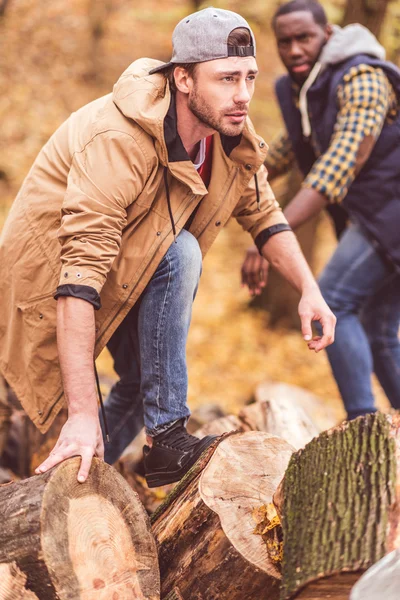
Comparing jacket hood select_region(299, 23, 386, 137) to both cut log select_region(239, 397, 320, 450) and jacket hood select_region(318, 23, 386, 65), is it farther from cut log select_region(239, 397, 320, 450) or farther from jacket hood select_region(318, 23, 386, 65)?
cut log select_region(239, 397, 320, 450)

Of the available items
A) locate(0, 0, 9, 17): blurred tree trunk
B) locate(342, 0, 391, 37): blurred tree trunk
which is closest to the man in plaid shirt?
locate(342, 0, 391, 37): blurred tree trunk

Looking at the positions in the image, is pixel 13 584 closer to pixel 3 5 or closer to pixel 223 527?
pixel 223 527

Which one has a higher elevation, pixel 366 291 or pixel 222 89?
pixel 222 89

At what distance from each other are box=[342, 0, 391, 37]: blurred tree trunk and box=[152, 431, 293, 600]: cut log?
16.3ft

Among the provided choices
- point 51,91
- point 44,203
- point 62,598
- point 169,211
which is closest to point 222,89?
point 169,211

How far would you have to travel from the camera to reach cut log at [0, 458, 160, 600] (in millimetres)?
2188

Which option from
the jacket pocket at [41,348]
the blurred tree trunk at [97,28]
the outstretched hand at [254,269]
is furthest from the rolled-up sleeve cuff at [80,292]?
the blurred tree trunk at [97,28]

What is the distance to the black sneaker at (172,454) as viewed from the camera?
2756 millimetres

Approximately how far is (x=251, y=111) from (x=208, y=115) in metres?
8.30

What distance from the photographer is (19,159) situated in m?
9.33

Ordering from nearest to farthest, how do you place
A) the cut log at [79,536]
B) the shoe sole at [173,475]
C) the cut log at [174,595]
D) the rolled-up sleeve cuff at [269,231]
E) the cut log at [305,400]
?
the cut log at [79,536] < the cut log at [174,595] < the shoe sole at [173,475] < the rolled-up sleeve cuff at [269,231] < the cut log at [305,400]

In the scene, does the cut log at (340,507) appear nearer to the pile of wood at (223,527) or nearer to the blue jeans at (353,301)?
the pile of wood at (223,527)

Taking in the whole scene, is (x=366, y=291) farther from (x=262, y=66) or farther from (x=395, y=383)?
(x=262, y=66)

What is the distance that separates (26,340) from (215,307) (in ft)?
17.4
